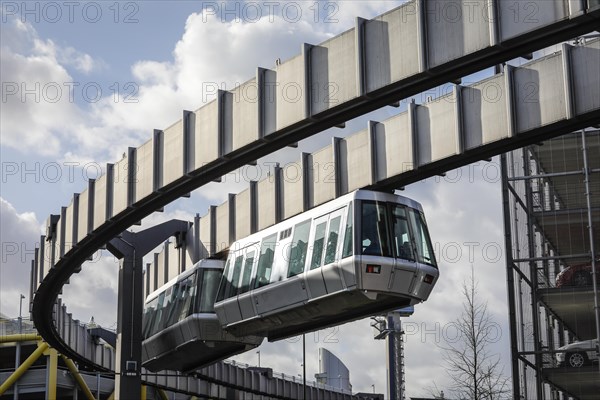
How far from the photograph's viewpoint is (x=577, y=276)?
33250 millimetres

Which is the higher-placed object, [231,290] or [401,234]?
[401,234]

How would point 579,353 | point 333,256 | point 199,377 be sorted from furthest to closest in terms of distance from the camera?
1. point 199,377
2. point 579,353
3. point 333,256

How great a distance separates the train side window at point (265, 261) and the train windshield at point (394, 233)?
3613mm

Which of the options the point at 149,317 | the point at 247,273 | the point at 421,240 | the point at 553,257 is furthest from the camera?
the point at 149,317

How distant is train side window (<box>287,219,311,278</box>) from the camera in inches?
901

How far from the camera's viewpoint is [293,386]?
67688 millimetres

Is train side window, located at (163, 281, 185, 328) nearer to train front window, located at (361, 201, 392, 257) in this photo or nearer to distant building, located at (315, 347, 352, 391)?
train front window, located at (361, 201, 392, 257)

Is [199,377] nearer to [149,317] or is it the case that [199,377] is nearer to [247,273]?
[149,317]

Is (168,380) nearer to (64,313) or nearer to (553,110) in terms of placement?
(64,313)

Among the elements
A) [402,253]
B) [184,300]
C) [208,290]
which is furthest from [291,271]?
[184,300]

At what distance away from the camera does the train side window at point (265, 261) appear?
79.7 ft

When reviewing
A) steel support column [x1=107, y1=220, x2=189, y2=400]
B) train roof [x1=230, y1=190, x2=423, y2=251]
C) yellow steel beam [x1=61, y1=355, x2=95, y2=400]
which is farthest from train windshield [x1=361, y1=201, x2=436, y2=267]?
yellow steel beam [x1=61, y1=355, x2=95, y2=400]

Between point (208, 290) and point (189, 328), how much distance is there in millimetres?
1212

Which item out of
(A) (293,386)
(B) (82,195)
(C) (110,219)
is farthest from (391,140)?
(A) (293,386)
